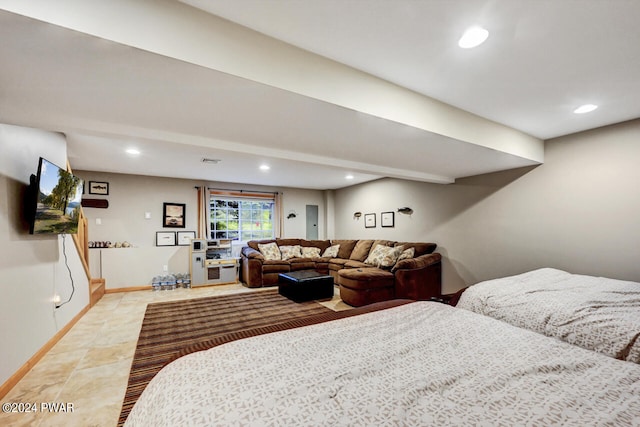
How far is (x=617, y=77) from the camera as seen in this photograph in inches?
82.6

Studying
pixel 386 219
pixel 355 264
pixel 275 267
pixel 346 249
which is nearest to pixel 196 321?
pixel 275 267

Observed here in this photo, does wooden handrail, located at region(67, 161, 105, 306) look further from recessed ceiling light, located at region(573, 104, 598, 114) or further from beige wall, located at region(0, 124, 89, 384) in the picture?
recessed ceiling light, located at region(573, 104, 598, 114)

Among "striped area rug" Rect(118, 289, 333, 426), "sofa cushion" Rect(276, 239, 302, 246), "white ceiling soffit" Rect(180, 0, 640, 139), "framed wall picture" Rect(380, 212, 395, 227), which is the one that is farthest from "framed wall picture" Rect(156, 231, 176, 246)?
"white ceiling soffit" Rect(180, 0, 640, 139)

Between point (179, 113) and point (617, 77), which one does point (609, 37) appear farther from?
point (179, 113)

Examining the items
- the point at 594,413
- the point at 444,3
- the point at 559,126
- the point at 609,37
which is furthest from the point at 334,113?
the point at 559,126

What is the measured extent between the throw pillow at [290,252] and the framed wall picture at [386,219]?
2094 mm

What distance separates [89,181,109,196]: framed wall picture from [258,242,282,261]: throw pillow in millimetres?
3262

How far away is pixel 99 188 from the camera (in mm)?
5355

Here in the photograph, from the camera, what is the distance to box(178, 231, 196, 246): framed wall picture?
19.8 ft

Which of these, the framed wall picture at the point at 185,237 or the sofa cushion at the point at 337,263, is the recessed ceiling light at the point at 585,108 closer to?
the sofa cushion at the point at 337,263

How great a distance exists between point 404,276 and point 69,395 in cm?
400

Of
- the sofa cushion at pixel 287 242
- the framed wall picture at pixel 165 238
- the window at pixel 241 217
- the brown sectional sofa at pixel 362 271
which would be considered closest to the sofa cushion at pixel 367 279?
the brown sectional sofa at pixel 362 271

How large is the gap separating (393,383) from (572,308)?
5.41 feet

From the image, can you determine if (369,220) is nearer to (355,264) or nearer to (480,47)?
(355,264)
